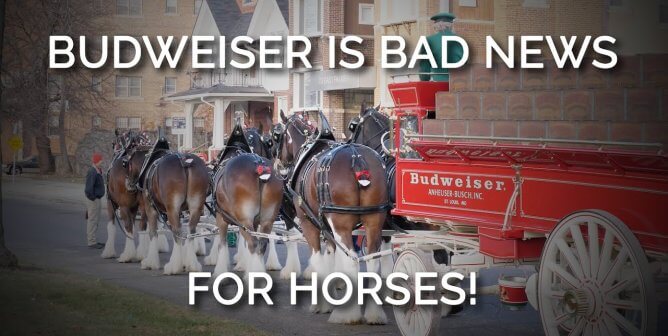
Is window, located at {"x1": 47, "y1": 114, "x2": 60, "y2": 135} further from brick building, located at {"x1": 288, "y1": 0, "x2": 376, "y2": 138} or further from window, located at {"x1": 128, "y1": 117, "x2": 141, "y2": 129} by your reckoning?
brick building, located at {"x1": 288, "y1": 0, "x2": 376, "y2": 138}

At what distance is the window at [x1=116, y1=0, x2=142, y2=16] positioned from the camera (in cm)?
6762

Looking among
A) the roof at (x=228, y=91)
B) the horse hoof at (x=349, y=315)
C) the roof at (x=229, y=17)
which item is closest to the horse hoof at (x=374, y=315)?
the horse hoof at (x=349, y=315)

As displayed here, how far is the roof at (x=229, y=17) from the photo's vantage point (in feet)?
184

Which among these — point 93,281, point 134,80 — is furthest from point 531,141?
point 134,80

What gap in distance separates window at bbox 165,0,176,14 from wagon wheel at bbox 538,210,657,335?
64.3 m

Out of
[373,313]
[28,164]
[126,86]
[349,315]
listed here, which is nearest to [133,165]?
[349,315]

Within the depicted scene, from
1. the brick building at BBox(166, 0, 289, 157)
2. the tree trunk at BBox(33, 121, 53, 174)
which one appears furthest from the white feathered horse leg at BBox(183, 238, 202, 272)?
the tree trunk at BBox(33, 121, 53, 174)

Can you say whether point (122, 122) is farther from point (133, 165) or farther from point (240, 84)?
point (133, 165)

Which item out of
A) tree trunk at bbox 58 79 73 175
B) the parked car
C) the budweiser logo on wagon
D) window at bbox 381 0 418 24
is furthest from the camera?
the parked car

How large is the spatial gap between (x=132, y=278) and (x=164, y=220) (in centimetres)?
132

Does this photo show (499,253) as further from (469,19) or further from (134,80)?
(134,80)

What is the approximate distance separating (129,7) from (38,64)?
1547 cm

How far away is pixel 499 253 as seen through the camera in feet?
30.8

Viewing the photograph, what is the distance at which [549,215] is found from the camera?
8773mm
